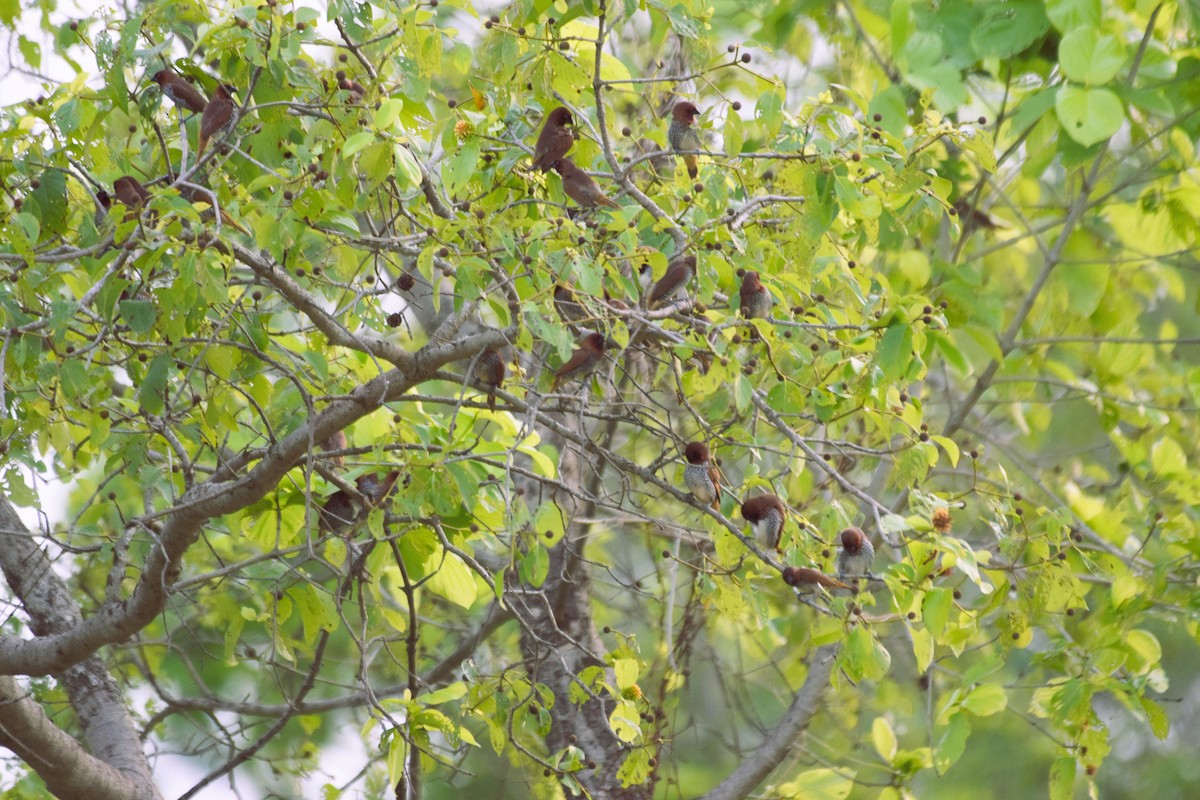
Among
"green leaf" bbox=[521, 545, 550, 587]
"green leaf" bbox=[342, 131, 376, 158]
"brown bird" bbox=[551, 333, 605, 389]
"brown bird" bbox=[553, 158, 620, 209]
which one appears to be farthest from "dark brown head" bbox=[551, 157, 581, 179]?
"green leaf" bbox=[521, 545, 550, 587]

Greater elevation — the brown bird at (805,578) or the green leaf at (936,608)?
the brown bird at (805,578)

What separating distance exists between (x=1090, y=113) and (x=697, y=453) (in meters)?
0.80

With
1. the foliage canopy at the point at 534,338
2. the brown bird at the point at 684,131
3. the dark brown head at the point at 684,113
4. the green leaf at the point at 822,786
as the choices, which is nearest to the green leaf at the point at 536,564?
the foliage canopy at the point at 534,338

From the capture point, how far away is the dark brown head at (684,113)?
2229mm

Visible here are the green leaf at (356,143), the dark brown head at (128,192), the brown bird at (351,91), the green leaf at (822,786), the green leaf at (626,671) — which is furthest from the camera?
the green leaf at (822,786)

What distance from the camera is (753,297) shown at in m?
1.93

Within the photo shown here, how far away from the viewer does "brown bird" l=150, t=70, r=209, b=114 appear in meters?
1.98

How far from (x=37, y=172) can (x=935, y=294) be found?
1.87 m

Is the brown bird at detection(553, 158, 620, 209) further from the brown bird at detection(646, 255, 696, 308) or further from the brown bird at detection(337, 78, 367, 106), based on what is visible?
the brown bird at detection(337, 78, 367, 106)

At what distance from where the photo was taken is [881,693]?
166 inches

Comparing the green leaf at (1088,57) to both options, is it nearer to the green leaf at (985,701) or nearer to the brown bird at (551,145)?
the brown bird at (551,145)

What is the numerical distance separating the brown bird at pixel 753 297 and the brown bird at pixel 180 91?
0.97 m

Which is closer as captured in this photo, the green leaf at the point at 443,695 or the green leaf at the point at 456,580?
the green leaf at the point at 443,695

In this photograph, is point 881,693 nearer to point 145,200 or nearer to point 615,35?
point 615,35
